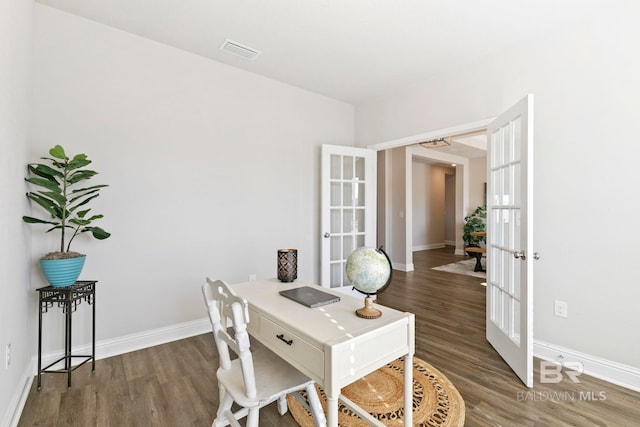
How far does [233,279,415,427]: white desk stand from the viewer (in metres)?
1.12

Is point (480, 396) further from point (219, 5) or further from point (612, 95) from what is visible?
point (219, 5)

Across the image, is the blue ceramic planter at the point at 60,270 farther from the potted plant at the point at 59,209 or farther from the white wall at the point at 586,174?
the white wall at the point at 586,174

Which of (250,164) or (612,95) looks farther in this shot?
(250,164)

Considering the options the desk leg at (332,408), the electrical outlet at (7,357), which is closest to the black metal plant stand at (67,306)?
the electrical outlet at (7,357)

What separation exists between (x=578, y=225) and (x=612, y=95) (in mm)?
991

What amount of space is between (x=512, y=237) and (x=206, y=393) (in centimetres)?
259

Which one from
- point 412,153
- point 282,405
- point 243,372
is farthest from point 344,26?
point 412,153

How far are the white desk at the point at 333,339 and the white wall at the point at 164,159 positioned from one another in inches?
65.4

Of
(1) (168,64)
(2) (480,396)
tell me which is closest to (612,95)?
(2) (480,396)

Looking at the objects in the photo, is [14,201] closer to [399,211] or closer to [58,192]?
[58,192]

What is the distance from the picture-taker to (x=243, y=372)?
1.24 metres

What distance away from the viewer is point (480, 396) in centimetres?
198

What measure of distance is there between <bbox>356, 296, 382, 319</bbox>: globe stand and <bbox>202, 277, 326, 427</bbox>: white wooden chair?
0.42m

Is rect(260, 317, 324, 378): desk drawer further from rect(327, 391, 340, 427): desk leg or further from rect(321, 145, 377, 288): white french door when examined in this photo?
rect(321, 145, 377, 288): white french door
